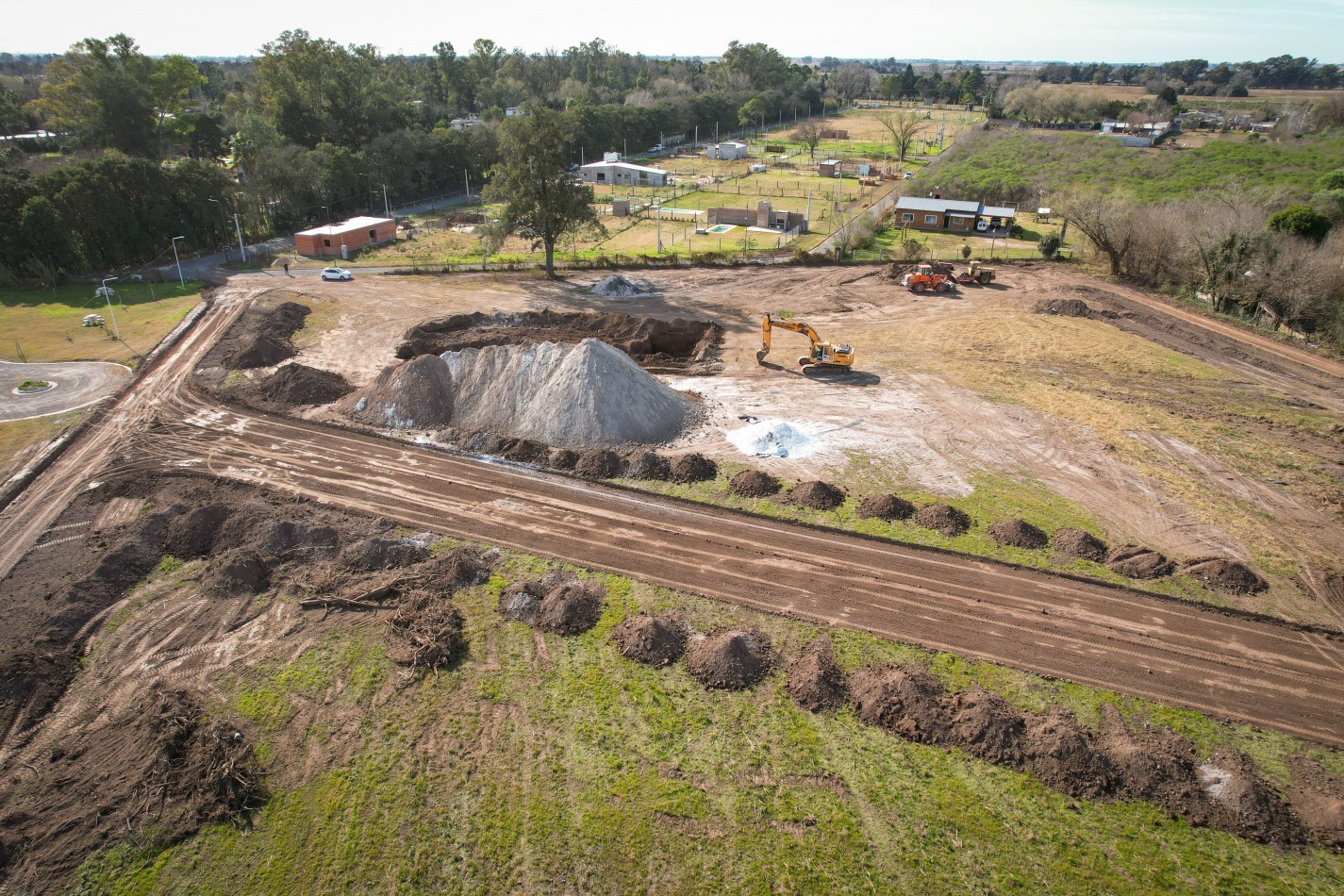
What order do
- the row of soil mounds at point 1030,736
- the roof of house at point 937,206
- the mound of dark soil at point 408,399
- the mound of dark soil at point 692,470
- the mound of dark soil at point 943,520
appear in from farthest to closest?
the roof of house at point 937,206
the mound of dark soil at point 408,399
the mound of dark soil at point 692,470
the mound of dark soil at point 943,520
the row of soil mounds at point 1030,736

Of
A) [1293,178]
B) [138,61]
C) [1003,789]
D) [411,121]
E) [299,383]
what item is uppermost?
[138,61]

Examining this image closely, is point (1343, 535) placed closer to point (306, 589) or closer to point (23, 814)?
point (306, 589)

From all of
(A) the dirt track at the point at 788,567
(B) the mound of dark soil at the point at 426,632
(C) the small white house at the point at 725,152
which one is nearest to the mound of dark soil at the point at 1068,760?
(A) the dirt track at the point at 788,567

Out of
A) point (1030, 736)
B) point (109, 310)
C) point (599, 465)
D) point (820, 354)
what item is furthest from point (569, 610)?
point (109, 310)

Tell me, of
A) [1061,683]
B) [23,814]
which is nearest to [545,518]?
[23,814]

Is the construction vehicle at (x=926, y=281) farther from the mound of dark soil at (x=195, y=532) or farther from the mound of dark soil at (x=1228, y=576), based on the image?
the mound of dark soil at (x=195, y=532)

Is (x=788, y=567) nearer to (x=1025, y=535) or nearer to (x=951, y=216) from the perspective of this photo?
(x=1025, y=535)

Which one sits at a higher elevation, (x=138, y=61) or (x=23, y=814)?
(x=138, y=61)
